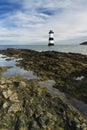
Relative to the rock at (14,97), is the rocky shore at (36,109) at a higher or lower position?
lower

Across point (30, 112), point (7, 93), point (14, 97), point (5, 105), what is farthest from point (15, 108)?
point (7, 93)

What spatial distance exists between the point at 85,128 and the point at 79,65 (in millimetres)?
14203

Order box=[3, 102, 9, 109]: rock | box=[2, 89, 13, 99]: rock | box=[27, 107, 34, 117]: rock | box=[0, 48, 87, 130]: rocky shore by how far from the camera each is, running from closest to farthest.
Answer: box=[0, 48, 87, 130]: rocky shore
box=[27, 107, 34, 117]: rock
box=[3, 102, 9, 109]: rock
box=[2, 89, 13, 99]: rock

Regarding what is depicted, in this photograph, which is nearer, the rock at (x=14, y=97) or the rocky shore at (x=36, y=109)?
the rocky shore at (x=36, y=109)

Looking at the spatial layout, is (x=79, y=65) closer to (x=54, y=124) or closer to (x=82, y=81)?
(x=82, y=81)

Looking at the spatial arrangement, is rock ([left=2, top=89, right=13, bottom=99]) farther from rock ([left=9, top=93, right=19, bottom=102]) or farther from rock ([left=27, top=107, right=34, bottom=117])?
rock ([left=27, top=107, right=34, bottom=117])

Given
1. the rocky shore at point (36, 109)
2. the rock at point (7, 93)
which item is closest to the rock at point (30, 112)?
the rocky shore at point (36, 109)

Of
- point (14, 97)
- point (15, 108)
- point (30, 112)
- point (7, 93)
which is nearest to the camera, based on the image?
point (30, 112)

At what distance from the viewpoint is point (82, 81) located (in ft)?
56.8

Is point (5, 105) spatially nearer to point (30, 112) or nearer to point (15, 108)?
point (15, 108)

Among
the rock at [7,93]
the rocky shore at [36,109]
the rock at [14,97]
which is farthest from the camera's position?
the rock at [7,93]

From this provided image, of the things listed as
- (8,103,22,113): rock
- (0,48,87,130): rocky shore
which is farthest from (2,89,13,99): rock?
(8,103,22,113): rock

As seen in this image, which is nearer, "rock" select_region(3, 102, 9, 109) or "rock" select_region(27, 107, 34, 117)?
"rock" select_region(27, 107, 34, 117)

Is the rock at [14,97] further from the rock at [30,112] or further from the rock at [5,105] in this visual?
the rock at [30,112]
